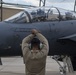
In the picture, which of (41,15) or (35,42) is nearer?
(35,42)

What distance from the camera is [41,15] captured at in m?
11.1

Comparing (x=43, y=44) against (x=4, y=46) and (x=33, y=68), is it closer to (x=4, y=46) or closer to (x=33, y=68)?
(x=33, y=68)

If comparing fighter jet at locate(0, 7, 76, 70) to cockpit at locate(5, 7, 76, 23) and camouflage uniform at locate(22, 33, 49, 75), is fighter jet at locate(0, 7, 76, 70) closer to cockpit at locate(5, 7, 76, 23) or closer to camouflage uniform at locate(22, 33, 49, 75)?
cockpit at locate(5, 7, 76, 23)

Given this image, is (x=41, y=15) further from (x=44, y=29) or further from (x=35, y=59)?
(x=35, y=59)

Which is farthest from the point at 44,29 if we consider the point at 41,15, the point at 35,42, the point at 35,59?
the point at 35,59

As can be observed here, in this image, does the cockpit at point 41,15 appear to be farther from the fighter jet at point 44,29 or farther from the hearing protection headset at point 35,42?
the hearing protection headset at point 35,42

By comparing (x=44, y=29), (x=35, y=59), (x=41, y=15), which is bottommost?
(x=35, y=59)

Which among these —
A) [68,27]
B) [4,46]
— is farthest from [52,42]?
[4,46]

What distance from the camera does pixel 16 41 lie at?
1035 cm

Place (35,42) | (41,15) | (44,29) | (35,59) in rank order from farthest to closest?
1. (41,15)
2. (44,29)
3. (35,42)
4. (35,59)

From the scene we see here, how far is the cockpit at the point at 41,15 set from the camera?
1094 centimetres

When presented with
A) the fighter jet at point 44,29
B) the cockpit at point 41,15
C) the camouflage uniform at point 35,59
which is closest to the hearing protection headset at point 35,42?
the camouflage uniform at point 35,59

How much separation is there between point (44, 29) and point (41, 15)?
65 centimetres

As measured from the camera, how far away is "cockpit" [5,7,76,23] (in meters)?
10.9
